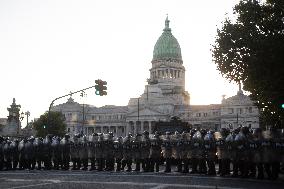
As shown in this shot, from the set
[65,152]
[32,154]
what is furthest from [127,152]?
[32,154]

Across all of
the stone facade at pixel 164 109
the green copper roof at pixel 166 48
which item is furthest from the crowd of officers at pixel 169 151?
the green copper roof at pixel 166 48

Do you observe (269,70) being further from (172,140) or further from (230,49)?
(172,140)

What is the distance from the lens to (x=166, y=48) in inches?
5428

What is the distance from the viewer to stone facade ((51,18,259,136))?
119000 mm

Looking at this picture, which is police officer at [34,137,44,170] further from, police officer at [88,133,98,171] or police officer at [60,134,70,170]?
police officer at [88,133,98,171]

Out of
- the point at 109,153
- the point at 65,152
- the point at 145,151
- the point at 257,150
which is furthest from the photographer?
the point at 65,152

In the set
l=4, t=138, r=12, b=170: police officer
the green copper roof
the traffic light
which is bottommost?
l=4, t=138, r=12, b=170: police officer

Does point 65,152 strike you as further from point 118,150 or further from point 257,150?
point 257,150

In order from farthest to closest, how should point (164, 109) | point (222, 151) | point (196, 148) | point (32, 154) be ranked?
point (164, 109) < point (32, 154) < point (196, 148) < point (222, 151)

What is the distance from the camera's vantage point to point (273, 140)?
16328mm

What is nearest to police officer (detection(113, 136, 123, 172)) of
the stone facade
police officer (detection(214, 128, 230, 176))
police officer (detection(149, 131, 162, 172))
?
police officer (detection(149, 131, 162, 172))

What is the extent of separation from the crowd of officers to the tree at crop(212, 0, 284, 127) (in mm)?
2702

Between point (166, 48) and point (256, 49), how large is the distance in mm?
116841

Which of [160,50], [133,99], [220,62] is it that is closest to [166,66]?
[160,50]
